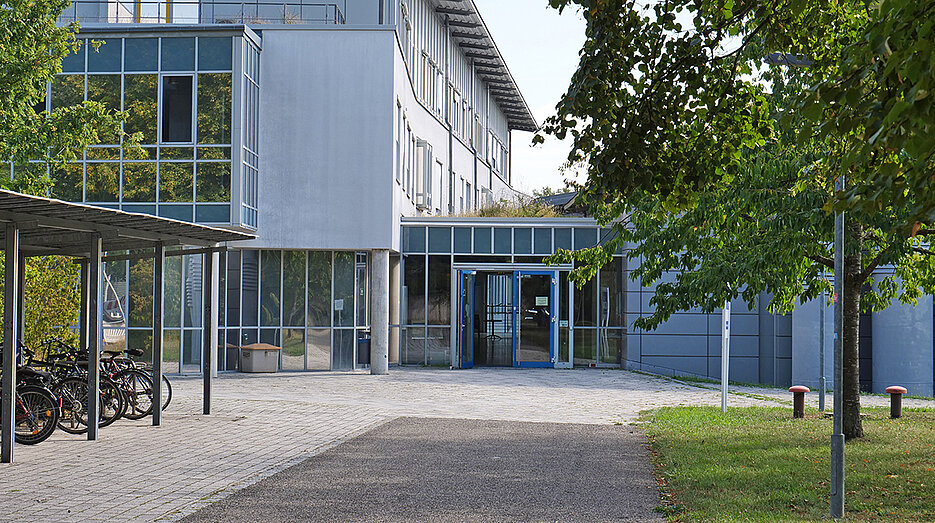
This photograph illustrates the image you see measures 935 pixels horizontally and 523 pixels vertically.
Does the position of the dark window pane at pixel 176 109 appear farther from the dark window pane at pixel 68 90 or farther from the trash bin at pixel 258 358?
the trash bin at pixel 258 358

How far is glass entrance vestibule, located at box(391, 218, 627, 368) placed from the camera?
27859 millimetres

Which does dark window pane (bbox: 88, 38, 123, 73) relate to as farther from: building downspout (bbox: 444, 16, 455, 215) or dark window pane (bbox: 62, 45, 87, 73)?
building downspout (bbox: 444, 16, 455, 215)

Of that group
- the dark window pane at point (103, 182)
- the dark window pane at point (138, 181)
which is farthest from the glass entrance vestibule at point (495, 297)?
the dark window pane at point (103, 182)

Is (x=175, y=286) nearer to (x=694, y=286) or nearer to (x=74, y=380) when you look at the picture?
(x=74, y=380)

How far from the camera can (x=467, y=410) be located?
1736 centimetres

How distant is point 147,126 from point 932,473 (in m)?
18.3

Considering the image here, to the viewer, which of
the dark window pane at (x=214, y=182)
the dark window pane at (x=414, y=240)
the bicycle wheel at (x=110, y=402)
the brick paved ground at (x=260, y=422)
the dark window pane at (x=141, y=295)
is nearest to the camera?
the brick paved ground at (x=260, y=422)

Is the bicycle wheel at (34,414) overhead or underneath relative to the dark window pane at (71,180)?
underneath

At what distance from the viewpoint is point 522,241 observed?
28156mm

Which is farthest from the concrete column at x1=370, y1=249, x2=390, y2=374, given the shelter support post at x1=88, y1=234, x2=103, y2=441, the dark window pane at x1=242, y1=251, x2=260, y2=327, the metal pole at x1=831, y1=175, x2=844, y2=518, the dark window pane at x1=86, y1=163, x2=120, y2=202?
the metal pole at x1=831, y1=175, x2=844, y2=518

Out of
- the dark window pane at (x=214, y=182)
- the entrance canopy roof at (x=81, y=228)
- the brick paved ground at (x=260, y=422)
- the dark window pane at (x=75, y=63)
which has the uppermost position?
the dark window pane at (x=75, y=63)

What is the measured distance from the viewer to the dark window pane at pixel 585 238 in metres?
28.3

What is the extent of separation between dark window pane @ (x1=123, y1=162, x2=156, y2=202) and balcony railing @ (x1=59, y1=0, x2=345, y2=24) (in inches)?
151

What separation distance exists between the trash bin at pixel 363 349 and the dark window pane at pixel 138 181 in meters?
6.37
